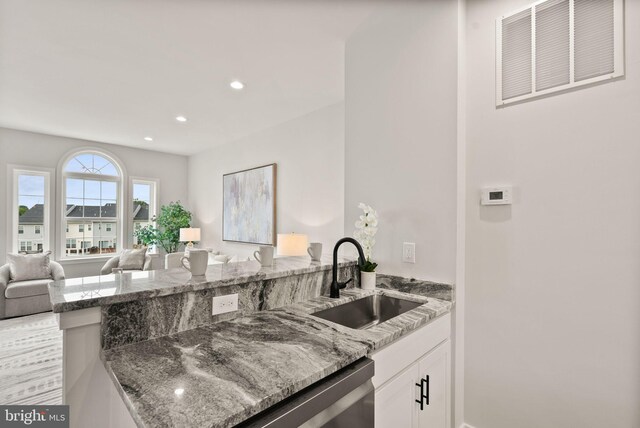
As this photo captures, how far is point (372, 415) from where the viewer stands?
1.04 metres

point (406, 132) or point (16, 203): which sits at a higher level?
point (406, 132)

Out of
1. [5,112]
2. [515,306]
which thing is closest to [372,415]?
[515,306]

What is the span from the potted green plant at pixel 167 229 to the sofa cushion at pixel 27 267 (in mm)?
1539

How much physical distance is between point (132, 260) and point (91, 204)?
5.16 ft

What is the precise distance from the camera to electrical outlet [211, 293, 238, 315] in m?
1.23

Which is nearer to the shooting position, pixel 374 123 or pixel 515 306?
pixel 515 306

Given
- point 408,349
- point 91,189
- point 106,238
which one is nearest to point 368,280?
point 408,349

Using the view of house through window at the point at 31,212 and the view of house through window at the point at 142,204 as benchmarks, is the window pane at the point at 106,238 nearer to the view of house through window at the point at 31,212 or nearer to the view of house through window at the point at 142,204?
the view of house through window at the point at 142,204

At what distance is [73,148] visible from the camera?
5102mm

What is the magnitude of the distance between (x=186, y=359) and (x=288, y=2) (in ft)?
6.75

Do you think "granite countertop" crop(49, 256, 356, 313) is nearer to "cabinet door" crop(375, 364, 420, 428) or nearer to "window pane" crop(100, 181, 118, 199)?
"cabinet door" crop(375, 364, 420, 428)

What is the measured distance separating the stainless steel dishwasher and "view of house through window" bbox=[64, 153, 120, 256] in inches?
240

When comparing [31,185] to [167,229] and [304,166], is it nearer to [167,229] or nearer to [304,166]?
[167,229]

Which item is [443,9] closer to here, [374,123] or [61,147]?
[374,123]
